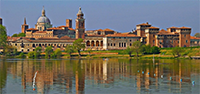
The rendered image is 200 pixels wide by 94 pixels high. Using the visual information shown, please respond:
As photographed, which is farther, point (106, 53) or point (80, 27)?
point (80, 27)

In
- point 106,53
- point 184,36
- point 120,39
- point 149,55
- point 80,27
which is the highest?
point 80,27

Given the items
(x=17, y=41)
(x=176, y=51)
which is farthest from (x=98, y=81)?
(x=17, y=41)

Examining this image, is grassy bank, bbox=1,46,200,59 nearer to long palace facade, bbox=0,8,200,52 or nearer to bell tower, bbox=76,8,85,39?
long palace facade, bbox=0,8,200,52

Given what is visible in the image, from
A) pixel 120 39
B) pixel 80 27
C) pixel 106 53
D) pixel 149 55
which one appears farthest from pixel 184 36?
pixel 80 27

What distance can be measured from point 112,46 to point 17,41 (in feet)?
134

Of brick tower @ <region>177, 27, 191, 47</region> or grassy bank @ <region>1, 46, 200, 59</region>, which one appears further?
brick tower @ <region>177, 27, 191, 47</region>

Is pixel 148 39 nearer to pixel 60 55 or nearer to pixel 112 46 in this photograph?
pixel 112 46

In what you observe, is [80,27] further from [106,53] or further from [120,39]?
[106,53]

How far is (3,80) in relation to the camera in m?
43.4

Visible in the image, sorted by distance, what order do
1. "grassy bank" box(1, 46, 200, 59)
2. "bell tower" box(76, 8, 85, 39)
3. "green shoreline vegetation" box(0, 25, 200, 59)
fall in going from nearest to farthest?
"grassy bank" box(1, 46, 200, 59)
"green shoreline vegetation" box(0, 25, 200, 59)
"bell tower" box(76, 8, 85, 39)

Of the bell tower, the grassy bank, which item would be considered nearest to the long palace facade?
the bell tower

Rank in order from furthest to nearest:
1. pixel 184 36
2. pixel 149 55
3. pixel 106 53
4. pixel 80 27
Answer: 1. pixel 80 27
2. pixel 184 36
3. pixel 106 53
4. pixel 149 55

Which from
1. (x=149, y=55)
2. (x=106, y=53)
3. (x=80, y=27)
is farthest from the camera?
(x=80, y=27)

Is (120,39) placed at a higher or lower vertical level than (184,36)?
lower
